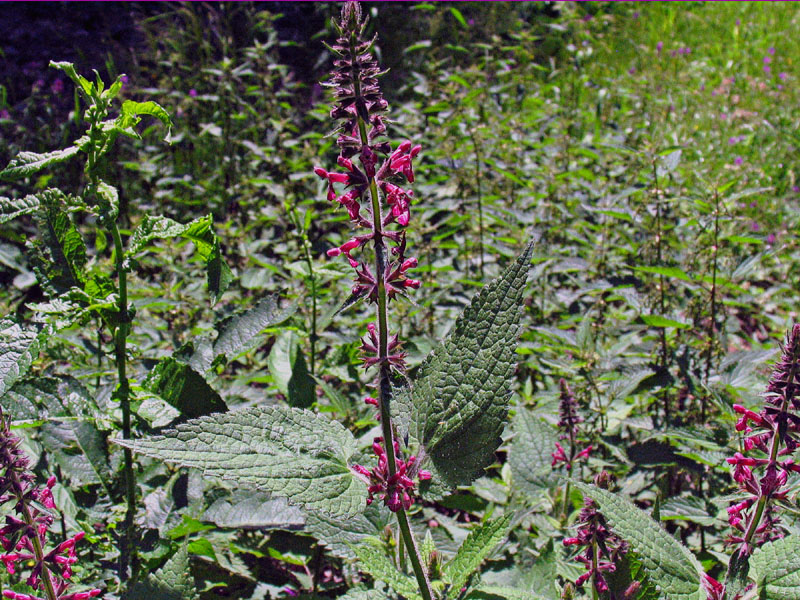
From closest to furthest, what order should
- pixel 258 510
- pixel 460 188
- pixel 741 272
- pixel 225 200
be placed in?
pixel 258 510, pixel 741 272, pixel 460 188, pixel 225 200

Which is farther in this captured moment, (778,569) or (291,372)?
(291,372)

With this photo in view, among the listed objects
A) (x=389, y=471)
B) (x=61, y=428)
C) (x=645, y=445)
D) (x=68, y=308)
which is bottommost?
(x=645, y=445)

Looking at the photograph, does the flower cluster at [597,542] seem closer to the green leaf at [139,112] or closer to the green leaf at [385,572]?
the green leaf at [385,572]

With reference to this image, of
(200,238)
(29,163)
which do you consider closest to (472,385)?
(200,238)

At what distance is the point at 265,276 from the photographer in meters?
3.18

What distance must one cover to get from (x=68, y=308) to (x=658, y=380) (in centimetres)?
203

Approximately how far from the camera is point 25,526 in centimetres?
141

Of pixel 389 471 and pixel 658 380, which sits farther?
pixel 658 380

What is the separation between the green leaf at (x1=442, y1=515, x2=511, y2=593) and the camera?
1.39 metres

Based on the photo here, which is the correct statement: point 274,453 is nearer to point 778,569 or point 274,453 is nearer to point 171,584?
point 171,584

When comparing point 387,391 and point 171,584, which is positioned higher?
point 387,391

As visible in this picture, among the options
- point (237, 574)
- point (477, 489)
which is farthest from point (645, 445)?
point (237, 574)

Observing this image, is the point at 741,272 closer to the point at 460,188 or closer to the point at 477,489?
the point at 477,489

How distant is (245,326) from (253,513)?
21.7 inches
